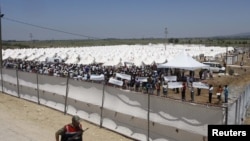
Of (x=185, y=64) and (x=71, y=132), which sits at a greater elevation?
(x=185, y=64)

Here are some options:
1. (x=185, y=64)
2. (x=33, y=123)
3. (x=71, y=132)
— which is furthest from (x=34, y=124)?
(x=185, y=64)


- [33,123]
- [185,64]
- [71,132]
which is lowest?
[33,123]

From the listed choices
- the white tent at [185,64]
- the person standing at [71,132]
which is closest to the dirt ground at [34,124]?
the person standing at [71,132]

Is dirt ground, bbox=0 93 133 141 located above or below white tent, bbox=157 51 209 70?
below

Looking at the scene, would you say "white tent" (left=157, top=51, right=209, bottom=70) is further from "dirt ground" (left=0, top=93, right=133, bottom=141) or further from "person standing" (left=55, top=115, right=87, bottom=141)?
"person standing" (left=55, top=115, right=87, bottom=141)

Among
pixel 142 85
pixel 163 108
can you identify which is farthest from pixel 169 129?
pixel 142 85

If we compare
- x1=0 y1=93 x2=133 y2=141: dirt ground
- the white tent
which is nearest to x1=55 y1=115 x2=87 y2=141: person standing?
x1=0 y1=93 x2=133 y2=141: dirt ground

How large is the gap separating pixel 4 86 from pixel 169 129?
45.7 ft

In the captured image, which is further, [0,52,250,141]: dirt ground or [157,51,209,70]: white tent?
[157,51,209,70]: white tent

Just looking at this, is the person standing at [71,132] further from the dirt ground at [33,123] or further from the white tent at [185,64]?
the white tent at [185,64]

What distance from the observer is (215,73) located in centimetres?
4509

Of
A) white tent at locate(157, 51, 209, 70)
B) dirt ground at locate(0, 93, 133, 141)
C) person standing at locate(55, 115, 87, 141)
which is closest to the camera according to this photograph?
person standing at locate(55, 115, 87, 141)

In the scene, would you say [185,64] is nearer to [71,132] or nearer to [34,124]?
[34,124]

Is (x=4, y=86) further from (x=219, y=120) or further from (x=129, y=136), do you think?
(x=219, y=120)
